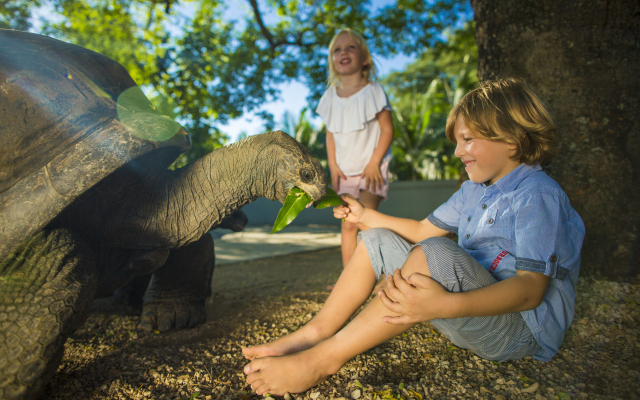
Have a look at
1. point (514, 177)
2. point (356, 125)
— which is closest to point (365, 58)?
point (356, 125)

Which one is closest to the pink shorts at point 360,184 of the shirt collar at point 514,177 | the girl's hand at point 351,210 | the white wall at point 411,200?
the girl's hand at point 351,210

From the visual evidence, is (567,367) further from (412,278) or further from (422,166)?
(422,166)

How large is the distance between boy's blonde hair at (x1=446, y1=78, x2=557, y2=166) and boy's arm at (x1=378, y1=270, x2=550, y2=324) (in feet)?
1.54

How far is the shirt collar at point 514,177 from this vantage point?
1.30m

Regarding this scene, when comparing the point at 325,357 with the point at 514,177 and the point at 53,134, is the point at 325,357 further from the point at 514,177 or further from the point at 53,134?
the point at 53,134

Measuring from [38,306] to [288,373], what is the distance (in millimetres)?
748

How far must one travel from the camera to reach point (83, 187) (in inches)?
49.6

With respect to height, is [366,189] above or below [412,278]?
above

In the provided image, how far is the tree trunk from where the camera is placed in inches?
84.9

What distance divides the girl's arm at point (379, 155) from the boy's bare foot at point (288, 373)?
1.55 metres

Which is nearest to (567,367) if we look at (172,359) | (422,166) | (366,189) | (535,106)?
(535,106)

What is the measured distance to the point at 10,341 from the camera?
3.43ft

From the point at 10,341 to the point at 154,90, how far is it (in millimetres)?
6196

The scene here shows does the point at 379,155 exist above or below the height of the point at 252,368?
above
